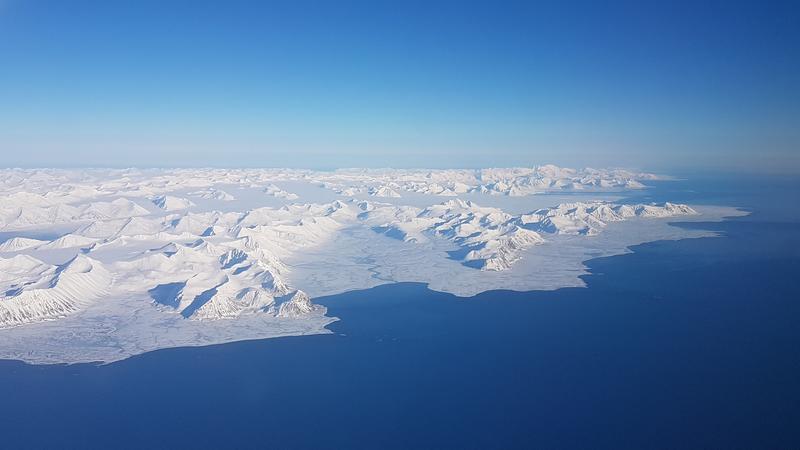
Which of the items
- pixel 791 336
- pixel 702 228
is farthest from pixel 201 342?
pixel 702 228

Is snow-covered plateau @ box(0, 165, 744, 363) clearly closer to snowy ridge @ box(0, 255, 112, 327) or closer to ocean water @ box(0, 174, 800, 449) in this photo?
snowy ridge @ box(0, 255, 112, 327)

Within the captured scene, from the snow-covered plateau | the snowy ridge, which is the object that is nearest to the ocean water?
the snow-covered plateau

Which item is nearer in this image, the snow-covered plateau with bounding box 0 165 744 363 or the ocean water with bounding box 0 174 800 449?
the ocean water with bounding box 0 174 800 449

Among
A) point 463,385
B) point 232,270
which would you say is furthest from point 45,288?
point 463,385

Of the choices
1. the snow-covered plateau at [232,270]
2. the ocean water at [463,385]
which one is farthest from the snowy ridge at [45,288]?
the ocean water at [463,385]

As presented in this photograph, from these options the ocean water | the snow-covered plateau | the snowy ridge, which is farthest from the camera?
the snowy ridge

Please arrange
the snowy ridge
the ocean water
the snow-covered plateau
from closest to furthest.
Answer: the ocean water, the snow-covered plateau, the snowy ridge

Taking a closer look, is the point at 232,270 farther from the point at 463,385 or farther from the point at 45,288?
Answer: the point at 463,385

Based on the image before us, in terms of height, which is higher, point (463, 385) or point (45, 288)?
point (45, 288)

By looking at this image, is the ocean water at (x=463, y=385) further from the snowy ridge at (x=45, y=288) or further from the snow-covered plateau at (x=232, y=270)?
the snowy ridge at (x=45, y=288)

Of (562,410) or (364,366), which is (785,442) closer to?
(562,410)
